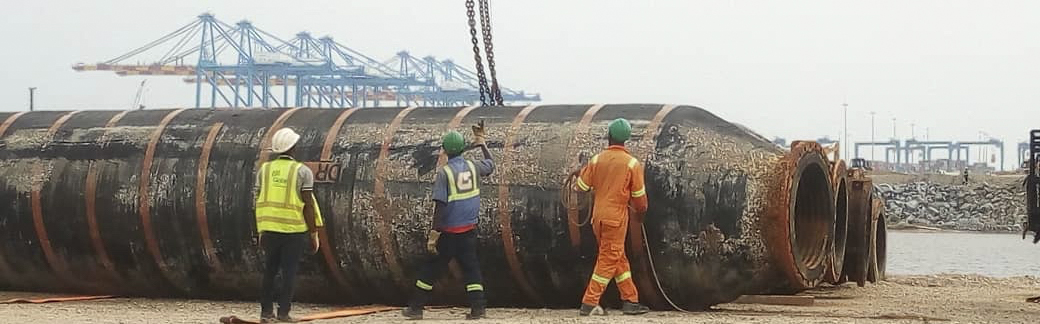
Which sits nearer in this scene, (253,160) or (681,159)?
(681,159)

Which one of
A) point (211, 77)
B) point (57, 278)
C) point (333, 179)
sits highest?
point (211, 77)

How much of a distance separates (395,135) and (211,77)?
11105 cm

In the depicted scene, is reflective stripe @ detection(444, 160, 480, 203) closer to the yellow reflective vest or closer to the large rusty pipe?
the large rusty pipe

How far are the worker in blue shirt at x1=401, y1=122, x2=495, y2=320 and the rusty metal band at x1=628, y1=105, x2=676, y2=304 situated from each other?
1.25 metres

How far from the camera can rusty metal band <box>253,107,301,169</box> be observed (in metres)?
12.6

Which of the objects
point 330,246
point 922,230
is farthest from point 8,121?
point 922,230

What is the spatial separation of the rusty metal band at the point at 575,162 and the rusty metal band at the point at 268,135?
2.73 metres

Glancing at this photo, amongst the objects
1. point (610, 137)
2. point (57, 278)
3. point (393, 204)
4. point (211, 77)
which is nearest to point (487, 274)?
point (393, 204)

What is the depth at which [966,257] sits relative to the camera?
37.2 m

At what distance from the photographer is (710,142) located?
11602 millimetres

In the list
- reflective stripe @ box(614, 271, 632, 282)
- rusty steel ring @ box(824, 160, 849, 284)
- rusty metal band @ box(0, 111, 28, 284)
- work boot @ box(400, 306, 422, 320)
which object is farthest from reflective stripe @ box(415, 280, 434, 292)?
rusty metal band @ box(0, 111, 28, 284)

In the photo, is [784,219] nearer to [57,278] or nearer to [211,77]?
[57,278]

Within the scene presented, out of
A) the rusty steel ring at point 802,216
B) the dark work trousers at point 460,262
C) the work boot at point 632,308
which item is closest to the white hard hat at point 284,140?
the dark work trousers at point 460,262

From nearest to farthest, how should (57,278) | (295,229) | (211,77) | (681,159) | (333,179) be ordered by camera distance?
(295,229) < (681,159) < (333,179) < (57,278) < (211,77)
